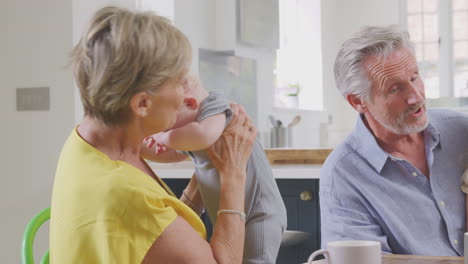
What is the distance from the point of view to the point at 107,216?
3.37 ft

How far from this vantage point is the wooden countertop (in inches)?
120

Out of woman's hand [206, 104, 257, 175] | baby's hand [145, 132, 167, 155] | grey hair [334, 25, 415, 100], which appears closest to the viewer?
woman's hand [206, 104, 257, 175]

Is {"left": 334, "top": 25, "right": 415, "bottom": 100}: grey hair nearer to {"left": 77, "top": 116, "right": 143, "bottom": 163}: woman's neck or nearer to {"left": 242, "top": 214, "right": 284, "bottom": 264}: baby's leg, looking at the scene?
{"left": 242, "top": 214, "right": 284, "bottom": 264}: baby's leg

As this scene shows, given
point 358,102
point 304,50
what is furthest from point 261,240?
point 304,50

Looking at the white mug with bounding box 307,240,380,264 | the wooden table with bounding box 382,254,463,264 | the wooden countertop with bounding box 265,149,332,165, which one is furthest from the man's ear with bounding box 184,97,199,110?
the wooden countertop with bounding box 265,149,332,165

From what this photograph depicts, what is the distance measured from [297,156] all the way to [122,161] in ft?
6.63

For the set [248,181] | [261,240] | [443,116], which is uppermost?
[443,116]

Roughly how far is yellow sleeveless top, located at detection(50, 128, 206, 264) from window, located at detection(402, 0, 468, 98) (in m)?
5.68

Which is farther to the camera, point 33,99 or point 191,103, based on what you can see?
point 33,99

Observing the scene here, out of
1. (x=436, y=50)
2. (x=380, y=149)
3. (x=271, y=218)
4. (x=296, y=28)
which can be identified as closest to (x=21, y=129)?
(x=380, y=149)

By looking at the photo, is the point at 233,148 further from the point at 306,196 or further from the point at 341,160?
the point at 306,196

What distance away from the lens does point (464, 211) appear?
73.9 inches

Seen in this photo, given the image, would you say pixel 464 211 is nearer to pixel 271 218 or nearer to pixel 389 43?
pixel 389 43

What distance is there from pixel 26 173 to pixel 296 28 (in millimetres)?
3343
